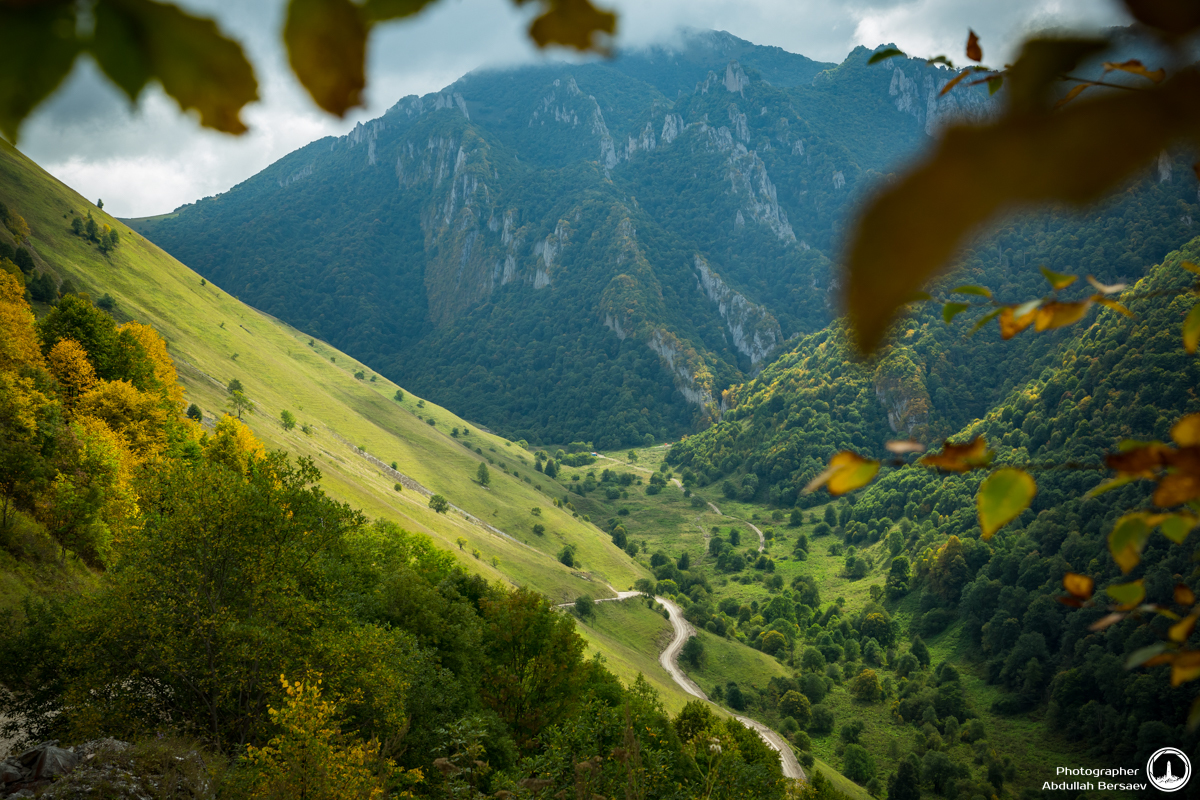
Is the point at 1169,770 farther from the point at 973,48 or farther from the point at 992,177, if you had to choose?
the point at 992,177

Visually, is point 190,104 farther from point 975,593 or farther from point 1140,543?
point 975,593

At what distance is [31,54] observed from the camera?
791 millimetres

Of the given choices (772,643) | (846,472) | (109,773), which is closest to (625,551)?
(772,643)

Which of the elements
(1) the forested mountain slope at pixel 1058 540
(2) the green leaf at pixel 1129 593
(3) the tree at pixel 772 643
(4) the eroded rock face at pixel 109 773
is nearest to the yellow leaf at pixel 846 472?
(2) the green leaf at pixel 1129 593

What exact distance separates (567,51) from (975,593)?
127 metres

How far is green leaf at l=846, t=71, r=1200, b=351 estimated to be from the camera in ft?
1.97

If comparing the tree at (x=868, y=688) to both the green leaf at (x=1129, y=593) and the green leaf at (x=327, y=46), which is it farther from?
the green leaf at (x=327, y=46)

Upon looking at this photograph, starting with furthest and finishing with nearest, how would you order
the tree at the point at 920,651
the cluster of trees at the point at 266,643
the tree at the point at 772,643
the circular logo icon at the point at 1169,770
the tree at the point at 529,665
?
the tree at the point at 772,643
the tree at the point at 920,651
the circular logo icon at the point at 1169,770
the tree at the point at 529,665
the cluster of trees at the point at 266,643

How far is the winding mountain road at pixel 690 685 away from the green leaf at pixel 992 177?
70574 millimetres

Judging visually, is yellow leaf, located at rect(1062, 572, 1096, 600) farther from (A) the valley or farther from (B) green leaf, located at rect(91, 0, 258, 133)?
(B) green leaf, located at rect(91, 0, 258, 133)

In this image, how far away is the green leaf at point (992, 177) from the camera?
23.6 inches

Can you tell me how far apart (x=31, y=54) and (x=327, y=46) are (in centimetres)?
35

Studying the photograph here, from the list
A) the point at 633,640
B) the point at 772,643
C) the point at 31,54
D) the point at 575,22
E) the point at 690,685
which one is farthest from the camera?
the point at 772,643

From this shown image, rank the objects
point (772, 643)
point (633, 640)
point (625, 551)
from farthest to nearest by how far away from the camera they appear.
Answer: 1. point (625, 551)
2. point (772, 643)
3. point (633, 640)
